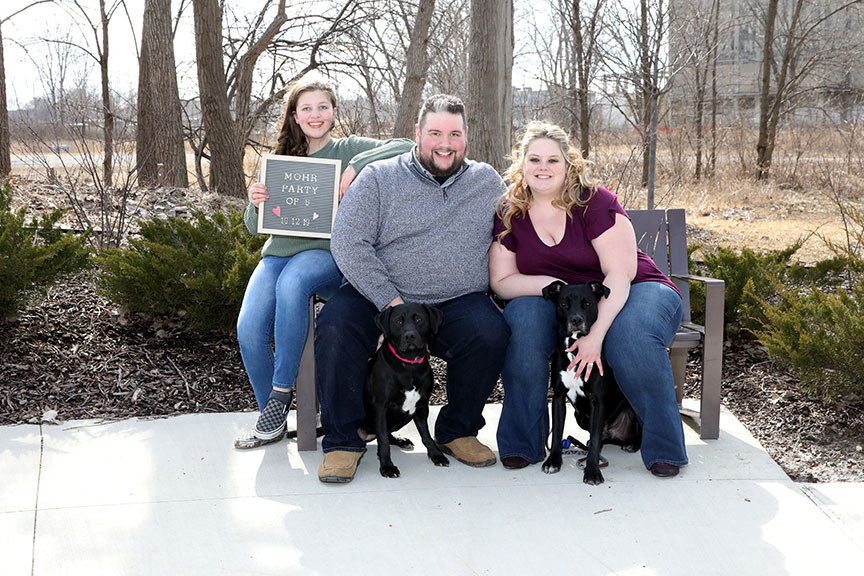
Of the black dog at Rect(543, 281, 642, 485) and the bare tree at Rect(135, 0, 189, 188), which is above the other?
the bare tree at Rect(135, 0, 189, 188)

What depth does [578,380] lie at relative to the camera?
3252mm

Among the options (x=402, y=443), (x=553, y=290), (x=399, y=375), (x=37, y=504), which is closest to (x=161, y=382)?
(x=37, y=504)

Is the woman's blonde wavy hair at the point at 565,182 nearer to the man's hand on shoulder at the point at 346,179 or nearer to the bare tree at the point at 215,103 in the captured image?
the man's hand on shoulder at the point at 346,179

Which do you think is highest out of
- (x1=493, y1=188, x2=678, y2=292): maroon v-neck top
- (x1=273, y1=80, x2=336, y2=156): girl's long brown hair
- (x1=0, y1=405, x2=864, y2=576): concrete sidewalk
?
(x1=273, y1=80, x2=336, y2=156): girl's long brown hair

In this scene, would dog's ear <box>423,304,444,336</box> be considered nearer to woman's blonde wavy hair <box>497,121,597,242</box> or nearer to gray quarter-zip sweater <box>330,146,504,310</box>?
gray quarter-zip sweater <box>330,146,504,310</box>

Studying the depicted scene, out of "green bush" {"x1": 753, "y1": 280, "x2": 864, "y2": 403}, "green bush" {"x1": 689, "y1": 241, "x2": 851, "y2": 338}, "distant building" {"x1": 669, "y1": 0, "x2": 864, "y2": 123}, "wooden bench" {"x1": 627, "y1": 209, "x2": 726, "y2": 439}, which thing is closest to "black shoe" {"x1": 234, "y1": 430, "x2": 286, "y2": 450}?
"wooden bench" {"x1": 627, "y1": 209, "x2": 726, "y2": 439}

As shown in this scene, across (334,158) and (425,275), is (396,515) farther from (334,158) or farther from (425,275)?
(334,158)

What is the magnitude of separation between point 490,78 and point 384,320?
401cm

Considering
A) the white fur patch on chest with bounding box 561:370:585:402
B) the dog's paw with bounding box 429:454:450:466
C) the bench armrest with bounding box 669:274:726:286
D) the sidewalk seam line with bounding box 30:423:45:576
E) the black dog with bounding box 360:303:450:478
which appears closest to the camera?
the sidewalk seam line with bounding box 30:423:45:576

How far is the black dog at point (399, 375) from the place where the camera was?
3.14m

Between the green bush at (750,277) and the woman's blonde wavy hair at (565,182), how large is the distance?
179 cm

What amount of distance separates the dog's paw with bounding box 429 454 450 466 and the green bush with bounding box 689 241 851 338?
7.31ft

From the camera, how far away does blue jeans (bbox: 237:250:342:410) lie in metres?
3.46

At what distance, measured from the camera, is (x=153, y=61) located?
941cm
